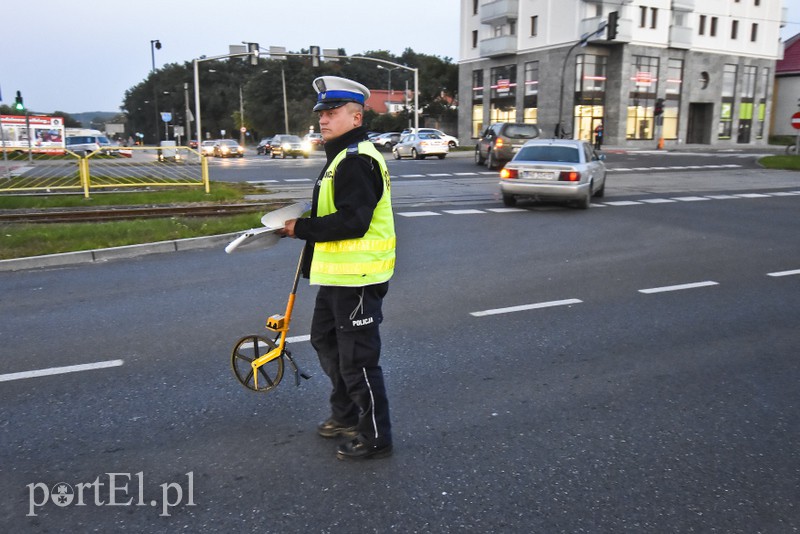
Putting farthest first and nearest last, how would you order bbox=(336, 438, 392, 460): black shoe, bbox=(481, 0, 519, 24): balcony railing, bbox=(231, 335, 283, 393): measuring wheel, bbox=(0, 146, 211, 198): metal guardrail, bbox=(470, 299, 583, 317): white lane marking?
bbox=(481, 0, 519, 24): balcony railing → bbox=(0, 146, 211, 198): metal guardrail → bbox=(470, 299, 583, 317): white lane marking → bbox=(231, 335, 283, 393): measuring wheel → bbox=(336, 438, 392, 460): black shoe

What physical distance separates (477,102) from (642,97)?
1586 centimetres

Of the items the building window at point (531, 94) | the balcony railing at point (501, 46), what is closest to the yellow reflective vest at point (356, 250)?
the building window at point (531, 94)

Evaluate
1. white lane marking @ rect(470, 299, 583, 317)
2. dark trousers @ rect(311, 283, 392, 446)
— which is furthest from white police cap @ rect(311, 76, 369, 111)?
white lane marking @ rect(470, 299, 583, 317)

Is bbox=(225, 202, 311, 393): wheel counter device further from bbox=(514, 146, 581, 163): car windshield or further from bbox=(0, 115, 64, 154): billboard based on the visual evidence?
bbox=(0, 115, 64, 154): billboard

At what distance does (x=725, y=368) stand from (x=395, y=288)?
3.49 meters

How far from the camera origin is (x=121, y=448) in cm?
356

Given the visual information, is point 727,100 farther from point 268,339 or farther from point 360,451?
point 360,451

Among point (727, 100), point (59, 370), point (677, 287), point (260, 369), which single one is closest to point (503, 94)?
point (727, 100)

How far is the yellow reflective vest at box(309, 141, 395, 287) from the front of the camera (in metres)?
3.29

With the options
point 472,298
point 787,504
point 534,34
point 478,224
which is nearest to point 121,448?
point 787,504

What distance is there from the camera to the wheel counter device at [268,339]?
11.0 feet

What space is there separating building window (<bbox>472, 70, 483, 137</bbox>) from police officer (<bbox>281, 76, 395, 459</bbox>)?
61.6 metres

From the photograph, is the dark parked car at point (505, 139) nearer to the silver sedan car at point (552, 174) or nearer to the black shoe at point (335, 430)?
the silver sedan car at point (552, 174)

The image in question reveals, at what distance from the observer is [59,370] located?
4680 mm
